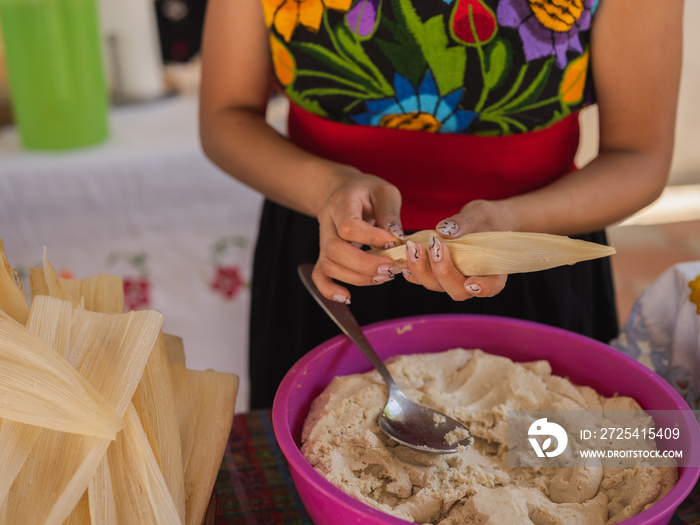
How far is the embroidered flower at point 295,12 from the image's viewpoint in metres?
0.87

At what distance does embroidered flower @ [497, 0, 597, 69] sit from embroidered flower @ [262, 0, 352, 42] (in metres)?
0.21

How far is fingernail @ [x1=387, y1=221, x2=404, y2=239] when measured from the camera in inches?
26.5

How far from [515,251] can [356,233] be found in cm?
16

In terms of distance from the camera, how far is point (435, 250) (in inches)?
24.6

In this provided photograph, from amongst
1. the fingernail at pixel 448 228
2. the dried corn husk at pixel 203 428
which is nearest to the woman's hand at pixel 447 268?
the fingernail at pixel 448 228

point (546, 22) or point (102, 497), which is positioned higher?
point (546, 22)

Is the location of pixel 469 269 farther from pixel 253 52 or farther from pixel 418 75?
pixel 253 52

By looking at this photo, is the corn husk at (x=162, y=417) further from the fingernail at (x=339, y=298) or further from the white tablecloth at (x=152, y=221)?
the white tablecloth at (x=152, y=221)

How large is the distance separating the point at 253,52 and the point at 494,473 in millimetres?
657

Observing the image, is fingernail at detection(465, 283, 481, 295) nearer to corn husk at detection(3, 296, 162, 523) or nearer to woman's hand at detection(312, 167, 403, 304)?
woman's hand at detection(312, 167, 403, 304)

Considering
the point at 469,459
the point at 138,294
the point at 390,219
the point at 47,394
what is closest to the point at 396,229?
the point at 390,219

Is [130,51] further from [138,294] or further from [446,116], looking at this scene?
[446,116]

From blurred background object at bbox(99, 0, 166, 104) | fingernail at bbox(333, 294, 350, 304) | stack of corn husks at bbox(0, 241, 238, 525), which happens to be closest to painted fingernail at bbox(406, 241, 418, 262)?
fingernail at bbox(333, 294, 350, 304)

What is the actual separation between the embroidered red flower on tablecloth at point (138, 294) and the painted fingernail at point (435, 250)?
3.83 ft
